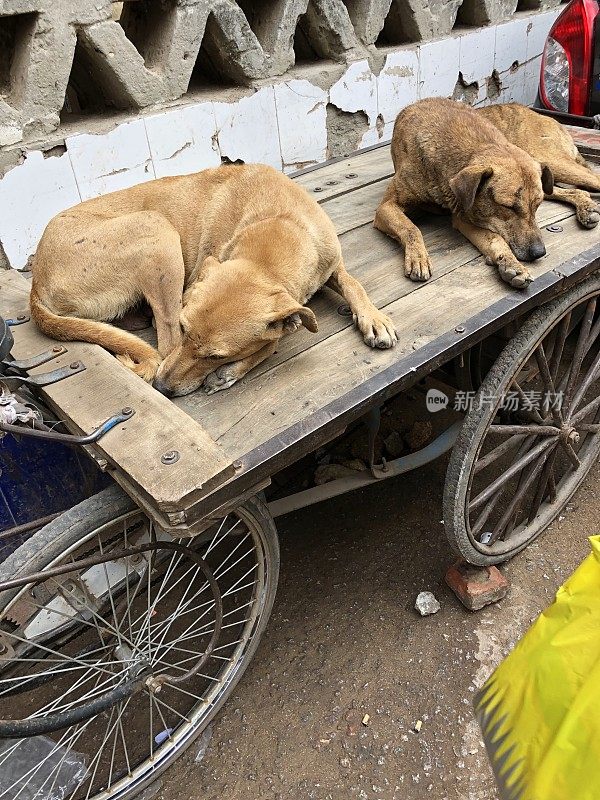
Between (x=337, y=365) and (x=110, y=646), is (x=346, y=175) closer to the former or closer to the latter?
(x=337, y=365)

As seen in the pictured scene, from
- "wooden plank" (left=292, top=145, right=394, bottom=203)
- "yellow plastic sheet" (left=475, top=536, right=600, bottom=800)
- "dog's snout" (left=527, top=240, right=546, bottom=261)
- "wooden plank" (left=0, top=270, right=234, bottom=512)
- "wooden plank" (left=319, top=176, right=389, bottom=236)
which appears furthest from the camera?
"wooden plank" (left=292, top=145, right=394, bottom=203)

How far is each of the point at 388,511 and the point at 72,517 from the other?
2059 mm

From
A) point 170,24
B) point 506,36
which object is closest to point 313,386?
point 170,24

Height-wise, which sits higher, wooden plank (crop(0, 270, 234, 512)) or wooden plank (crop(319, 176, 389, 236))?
wooden plank (crop(0, 270, 234, 512))

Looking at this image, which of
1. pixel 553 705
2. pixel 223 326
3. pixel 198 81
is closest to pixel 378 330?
pixel 223 326

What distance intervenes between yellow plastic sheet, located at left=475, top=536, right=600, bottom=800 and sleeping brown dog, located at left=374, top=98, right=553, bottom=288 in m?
1.26

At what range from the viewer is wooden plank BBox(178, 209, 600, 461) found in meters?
1.77

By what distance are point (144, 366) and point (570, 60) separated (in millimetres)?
3500

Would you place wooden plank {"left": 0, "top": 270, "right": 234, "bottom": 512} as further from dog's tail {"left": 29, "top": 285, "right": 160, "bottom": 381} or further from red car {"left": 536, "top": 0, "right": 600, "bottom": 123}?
red car {"left": 536, "top": 0, "right": 600, "bottom": 123}

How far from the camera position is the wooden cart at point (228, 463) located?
1.65m

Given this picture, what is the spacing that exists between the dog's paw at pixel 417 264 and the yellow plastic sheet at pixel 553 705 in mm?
1339

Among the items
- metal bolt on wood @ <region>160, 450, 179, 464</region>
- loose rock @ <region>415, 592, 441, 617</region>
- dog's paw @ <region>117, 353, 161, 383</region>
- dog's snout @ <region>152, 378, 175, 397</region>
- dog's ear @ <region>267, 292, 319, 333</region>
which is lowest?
loose rock @ <region>415, 592, 441, 617</region>

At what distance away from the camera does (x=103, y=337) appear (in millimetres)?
2186

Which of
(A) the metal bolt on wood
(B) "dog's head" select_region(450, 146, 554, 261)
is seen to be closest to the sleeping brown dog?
(B) "dog's head" select_region(450, 146, 554, 261)
